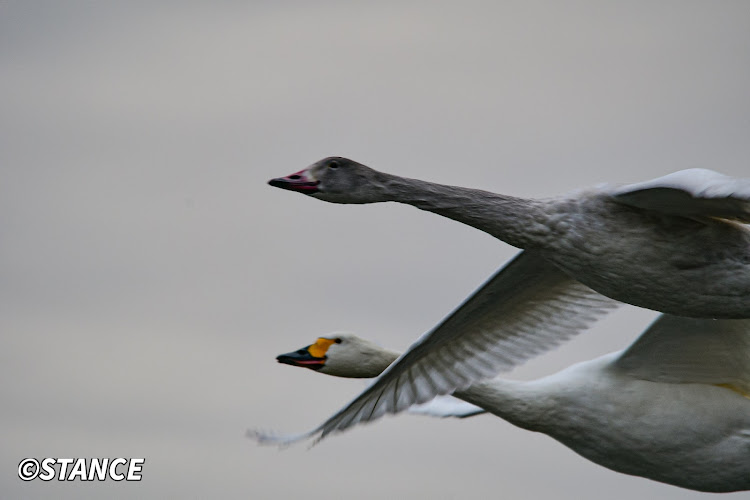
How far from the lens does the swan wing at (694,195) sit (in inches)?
392

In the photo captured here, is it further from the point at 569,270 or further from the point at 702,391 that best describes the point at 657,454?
the point at 569,270

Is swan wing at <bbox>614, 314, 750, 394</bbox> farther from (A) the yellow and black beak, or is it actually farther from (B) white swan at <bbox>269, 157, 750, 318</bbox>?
(A) the yellow and black beak

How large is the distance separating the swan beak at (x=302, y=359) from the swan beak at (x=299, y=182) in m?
3.77

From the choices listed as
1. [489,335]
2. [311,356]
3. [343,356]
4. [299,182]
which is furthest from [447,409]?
[299,182]

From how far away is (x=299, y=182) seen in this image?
11461mm

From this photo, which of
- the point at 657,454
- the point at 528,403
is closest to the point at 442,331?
the point at 528,403

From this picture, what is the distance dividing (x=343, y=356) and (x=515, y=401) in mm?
2075

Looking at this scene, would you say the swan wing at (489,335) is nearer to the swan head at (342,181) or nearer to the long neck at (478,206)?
the long neck at (478,206)

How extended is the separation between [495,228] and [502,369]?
7.38ft

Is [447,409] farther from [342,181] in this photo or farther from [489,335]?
[342,181]

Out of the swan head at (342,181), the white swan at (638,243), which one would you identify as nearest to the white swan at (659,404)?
the white swan at (638,243)

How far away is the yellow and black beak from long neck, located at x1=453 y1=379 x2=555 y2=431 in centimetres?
168

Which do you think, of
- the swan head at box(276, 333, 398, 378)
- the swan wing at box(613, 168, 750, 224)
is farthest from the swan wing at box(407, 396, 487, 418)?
the swan wing at box(613, 168, 750, 224)

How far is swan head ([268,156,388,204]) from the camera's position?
37.8 ft
